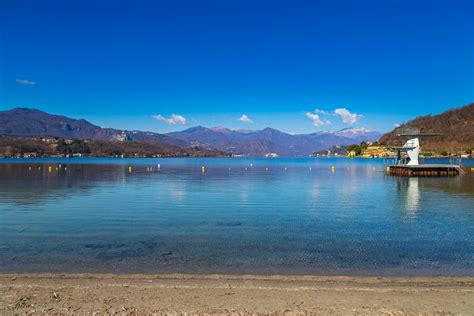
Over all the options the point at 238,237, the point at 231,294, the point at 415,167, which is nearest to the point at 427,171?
the point at 415,167

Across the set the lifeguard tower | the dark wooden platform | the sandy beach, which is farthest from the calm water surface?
the lifeguard tower

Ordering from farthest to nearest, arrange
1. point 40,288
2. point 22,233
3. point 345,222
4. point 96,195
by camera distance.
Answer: point 96,195 < point 345,222 < point 22,233 < point 40,288

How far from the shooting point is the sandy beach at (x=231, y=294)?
990cm

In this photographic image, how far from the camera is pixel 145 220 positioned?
25.4 metres

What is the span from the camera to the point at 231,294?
36.6 ft

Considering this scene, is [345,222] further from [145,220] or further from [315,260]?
[145,220]

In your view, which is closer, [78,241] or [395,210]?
[78,241]

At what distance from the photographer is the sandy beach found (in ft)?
32.5

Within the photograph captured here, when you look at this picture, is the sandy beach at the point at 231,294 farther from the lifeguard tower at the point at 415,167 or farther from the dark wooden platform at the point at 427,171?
the lifeguard tower at the point at 415,167

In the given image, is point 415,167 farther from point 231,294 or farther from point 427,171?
point 231,294

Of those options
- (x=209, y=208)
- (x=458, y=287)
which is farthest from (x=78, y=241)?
(x=458, y=287)

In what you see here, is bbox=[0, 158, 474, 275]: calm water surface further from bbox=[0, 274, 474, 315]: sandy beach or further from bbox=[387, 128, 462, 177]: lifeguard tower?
bbox=[387, 128, 462, 177]: lifeguard tower

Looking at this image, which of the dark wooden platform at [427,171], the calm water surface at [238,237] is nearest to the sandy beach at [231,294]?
the calm water surface at [238,237]

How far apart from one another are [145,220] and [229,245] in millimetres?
9013
